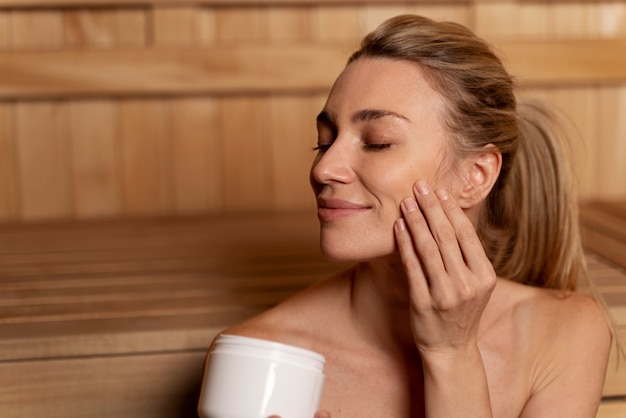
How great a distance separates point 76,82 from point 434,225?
211 cm

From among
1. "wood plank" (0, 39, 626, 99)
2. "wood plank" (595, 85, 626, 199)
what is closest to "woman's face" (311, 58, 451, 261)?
"wood plank" (0, 39, 626, 99)

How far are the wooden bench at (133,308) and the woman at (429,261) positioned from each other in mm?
296

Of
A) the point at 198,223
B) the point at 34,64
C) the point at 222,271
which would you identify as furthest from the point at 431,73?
the point at 34,64

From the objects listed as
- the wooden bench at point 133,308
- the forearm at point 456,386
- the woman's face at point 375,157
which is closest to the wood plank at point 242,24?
the wooden bench at point 133,308

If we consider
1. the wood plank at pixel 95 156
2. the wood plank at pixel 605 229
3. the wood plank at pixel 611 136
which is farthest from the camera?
the wood plank at pixel 611 136

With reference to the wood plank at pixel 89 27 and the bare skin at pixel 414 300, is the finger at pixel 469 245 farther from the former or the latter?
the wood plank at pixel 89 27

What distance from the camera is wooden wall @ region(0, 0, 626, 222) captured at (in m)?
3.27

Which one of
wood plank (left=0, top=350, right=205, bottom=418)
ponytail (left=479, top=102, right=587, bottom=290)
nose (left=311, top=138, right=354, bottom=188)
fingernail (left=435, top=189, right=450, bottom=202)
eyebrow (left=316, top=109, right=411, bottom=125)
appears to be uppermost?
eyebrow (left=316, top=109, right=411, bottom=125)

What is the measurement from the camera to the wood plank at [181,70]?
323 centimetres

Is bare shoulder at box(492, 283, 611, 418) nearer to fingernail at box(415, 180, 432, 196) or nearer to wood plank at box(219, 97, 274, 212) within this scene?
fingernail at box(415, 180, 432, 196)

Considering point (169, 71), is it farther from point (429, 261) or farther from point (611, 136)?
point (429, 261)

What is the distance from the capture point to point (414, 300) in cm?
142

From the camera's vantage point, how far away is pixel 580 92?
3.56 meters

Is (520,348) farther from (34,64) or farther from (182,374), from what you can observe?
(34,64)
